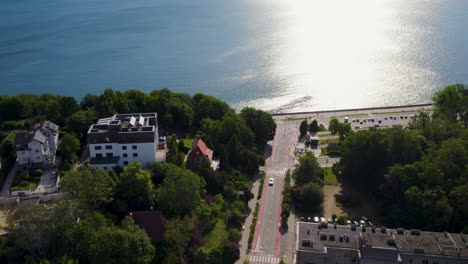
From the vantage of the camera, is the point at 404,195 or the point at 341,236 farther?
the point at 404,195

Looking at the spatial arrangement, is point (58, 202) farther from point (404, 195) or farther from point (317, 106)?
point (317, 106)

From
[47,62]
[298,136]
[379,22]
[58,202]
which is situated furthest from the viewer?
[379,22]

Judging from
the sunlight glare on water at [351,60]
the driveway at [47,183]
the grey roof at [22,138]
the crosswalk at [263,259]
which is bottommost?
the crosswalk at [263,259]

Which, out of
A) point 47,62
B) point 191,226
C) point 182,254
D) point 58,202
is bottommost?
point 182,254

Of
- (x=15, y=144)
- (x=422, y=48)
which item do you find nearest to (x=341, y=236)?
(x=15, y=144)

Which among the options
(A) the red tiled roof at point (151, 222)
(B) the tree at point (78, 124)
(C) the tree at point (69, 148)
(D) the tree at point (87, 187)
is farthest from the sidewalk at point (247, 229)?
(B) the tree at point (78, 124)

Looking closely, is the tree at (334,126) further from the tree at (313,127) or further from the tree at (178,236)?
A: the tree at (178,236)

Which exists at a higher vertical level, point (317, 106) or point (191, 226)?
point (317, 106)
